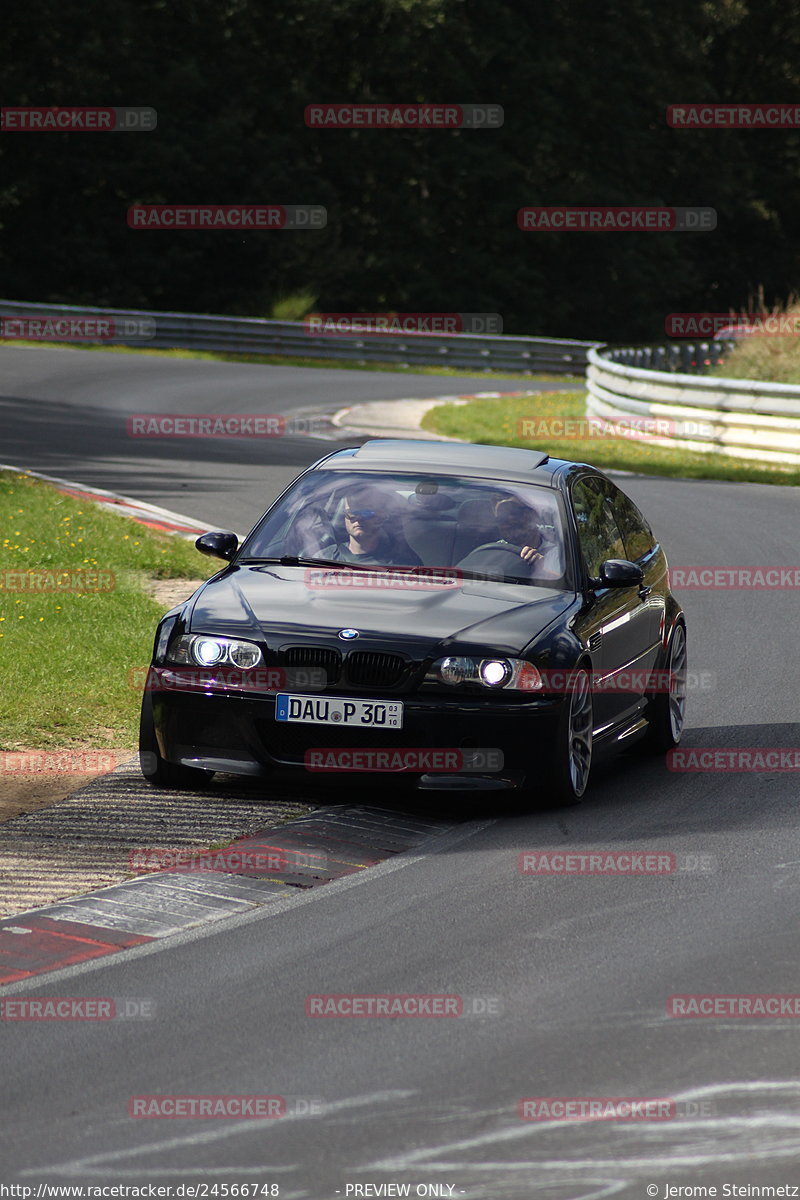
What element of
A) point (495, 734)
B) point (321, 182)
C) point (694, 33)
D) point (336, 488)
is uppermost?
point (694, 33)

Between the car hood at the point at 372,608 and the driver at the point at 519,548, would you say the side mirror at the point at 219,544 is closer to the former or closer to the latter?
the car hood at the point at 372,608

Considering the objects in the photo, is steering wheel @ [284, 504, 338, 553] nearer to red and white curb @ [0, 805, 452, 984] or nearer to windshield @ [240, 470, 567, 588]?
windshield @ [240, 470, 567, 588]

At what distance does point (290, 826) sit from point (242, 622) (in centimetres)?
102

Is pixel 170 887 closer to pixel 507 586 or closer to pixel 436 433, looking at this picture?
pixel 507 586

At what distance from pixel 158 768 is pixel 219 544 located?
54.9 inches

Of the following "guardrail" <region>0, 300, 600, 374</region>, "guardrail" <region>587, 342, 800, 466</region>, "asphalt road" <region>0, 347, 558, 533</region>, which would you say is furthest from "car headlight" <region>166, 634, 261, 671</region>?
"guardrail" <region>0, 300, 600, 374</region>

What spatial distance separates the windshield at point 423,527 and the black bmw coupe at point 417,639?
10mm

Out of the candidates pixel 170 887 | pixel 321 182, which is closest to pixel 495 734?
pixel 170 887

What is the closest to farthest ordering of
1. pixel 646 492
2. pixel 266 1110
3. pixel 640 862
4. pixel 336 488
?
pixel 266 1110, pixel 640 862, pixel 336 488, pixel 646 492

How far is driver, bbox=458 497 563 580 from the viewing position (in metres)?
8.82

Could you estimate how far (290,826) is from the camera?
7785 mm

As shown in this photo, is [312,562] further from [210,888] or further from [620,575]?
[210,888]

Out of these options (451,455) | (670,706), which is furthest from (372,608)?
(670,706)

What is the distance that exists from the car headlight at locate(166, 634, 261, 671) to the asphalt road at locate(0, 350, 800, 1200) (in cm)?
124
